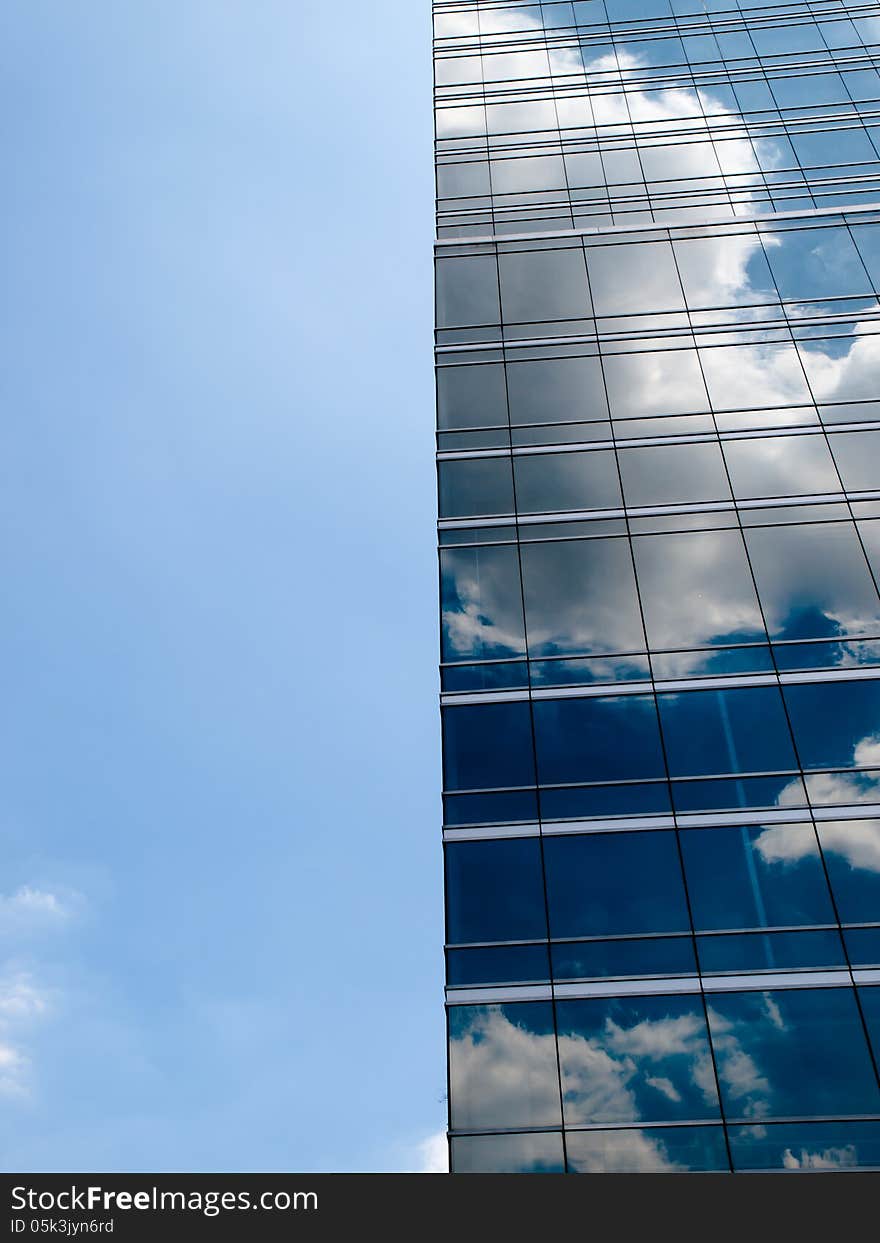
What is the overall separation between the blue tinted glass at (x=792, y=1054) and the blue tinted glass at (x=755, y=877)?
1445 millimetres

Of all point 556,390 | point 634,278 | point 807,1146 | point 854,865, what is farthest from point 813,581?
point 807,1146

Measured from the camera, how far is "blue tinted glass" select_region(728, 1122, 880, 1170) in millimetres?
16797

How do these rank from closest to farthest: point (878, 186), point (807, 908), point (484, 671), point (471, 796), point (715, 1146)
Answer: point (715, 1146)
point (807, 908)
point (471, 796)
point (484, 671)
point (878, 186)

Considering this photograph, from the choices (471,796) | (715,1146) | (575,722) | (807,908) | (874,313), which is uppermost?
(874,313)

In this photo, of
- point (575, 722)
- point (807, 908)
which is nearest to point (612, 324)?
point (575, 722)

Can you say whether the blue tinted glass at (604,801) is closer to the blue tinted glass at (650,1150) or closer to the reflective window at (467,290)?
the blue tinted glass at (650,1150)

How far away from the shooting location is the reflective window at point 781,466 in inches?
994

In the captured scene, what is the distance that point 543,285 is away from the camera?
30328mm

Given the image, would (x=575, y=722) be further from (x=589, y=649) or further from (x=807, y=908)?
(x=807, y=908)

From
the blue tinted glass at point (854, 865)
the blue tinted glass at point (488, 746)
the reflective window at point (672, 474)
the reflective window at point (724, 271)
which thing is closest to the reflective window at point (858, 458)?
the reflective window at point (672, 474)

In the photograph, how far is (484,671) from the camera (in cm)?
2302

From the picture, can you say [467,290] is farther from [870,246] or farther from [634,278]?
[870,246]

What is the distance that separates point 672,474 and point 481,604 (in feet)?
21.1

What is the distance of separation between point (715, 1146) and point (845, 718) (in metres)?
9.23
